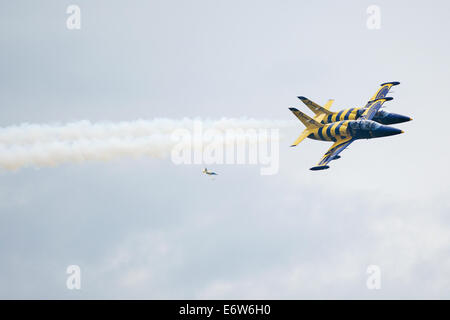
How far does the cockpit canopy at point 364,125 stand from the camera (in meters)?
102

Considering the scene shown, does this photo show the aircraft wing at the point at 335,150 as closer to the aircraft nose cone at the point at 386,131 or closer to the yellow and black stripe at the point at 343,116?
the aircraft nose cone at the point at 386,131

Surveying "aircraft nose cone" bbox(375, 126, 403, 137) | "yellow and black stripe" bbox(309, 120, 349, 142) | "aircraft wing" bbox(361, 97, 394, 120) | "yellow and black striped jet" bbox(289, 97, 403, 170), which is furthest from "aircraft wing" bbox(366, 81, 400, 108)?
"aircraft nose cone" bbox(375, 126, 403, 137)

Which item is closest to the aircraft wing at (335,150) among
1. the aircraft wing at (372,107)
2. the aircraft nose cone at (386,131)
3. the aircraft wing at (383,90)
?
the aircraft nose cone at (386,131)

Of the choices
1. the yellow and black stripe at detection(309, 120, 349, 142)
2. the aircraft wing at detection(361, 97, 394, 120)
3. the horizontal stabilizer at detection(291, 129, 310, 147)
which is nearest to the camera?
the yellow and black stripe at detection(309, 120, 349, 142)

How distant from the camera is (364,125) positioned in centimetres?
10250

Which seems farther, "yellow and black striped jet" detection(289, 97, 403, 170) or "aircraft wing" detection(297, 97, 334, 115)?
"aircraft wing" detection(297, 97, 334, 115)

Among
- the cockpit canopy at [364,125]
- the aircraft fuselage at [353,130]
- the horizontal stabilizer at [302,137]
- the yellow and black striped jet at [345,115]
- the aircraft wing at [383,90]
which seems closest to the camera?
the aircraft fuselage at [353,130]

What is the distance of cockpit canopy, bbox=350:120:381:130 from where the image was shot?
102 metres

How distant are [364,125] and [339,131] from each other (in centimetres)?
341

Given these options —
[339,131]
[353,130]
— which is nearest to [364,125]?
[353,130]

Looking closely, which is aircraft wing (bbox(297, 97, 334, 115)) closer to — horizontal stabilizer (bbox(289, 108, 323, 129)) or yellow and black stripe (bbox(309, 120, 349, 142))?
horizontal stabilizer (bbox(289, 108, 323, 129))
